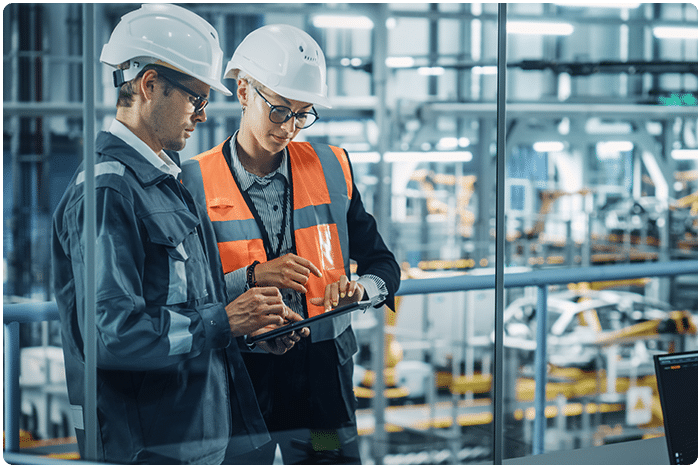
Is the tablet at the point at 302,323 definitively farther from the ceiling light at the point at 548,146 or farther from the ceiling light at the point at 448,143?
the ceiling light at the point at 548,146

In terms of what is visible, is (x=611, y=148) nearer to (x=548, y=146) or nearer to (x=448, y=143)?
(x=548, y=146)

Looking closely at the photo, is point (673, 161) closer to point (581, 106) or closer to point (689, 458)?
point (581, 106)

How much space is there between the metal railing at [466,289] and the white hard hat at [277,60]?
69 centimetres

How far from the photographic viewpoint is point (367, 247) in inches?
72.6

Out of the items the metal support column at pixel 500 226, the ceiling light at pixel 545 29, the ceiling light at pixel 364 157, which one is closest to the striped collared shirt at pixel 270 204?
the ceiling light at pixel 364 157

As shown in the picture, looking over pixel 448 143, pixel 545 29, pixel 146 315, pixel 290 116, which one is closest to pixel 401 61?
pixel 290 116

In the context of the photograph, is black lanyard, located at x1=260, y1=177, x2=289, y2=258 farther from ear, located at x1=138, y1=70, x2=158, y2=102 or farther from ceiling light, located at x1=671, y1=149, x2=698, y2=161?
ceiling light, located at x1=671, y1=149, x2=698, y2=161

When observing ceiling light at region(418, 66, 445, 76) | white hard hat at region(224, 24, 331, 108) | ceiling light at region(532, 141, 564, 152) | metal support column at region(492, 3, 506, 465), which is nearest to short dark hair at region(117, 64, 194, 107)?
white hard hat at region(224, 24, 331, 108)

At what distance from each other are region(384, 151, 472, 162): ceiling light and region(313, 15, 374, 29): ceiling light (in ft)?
4.85

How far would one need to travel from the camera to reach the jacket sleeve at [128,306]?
152cm

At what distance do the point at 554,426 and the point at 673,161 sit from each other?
3.78 metres

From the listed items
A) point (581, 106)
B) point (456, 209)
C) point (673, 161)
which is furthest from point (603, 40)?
point (456, 209)

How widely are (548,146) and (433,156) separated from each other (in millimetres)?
2905

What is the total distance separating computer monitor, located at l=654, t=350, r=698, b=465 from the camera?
6.20ft
